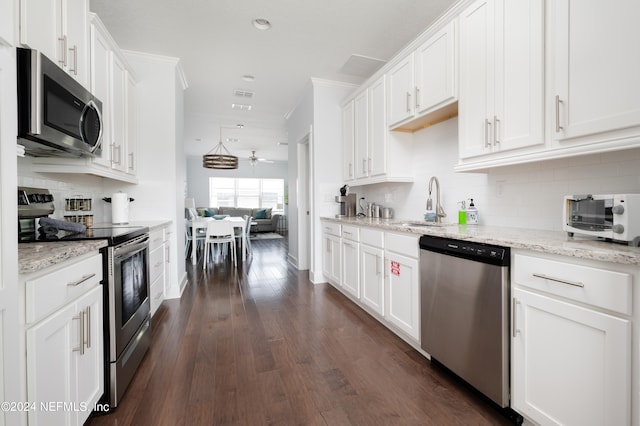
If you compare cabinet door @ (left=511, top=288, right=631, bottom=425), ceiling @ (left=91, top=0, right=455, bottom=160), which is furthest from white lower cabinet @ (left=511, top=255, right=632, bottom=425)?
ceiling @ (left=91, top=0, right=455, bottom=160)

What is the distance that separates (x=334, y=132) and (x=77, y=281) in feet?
11.1

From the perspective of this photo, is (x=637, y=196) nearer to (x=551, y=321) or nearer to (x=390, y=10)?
→ (x=551, y=321)

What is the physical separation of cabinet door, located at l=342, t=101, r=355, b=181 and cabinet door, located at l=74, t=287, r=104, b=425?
9.52 feet

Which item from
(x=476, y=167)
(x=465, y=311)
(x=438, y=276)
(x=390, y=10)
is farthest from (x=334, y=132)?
(x=465, y=311)

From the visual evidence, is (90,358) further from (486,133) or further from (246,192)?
(246,192)

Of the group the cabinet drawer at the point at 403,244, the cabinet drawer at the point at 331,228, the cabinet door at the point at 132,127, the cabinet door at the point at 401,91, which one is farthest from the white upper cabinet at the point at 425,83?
the cabinet door at the point at 132,127

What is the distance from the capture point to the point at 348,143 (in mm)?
3775

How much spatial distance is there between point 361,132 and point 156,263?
8.48ft

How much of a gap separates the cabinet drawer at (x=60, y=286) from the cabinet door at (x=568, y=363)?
191 centimetres

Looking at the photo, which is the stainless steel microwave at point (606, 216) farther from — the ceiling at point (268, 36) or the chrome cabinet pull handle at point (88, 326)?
the chrome cabinet pull handle at point (88, 326)

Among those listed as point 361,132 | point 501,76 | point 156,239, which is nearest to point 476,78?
point 501,76

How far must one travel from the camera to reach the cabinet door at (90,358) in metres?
1.25

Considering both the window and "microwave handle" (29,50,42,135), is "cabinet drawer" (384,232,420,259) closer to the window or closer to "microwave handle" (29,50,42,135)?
"microwave handle" (29,50,42,135)

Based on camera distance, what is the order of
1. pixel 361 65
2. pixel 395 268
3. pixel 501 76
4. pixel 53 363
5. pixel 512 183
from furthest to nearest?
pixel 361 65
pixel 395 268
pixel 512 183
pixel 501 76
pixel 53 363
